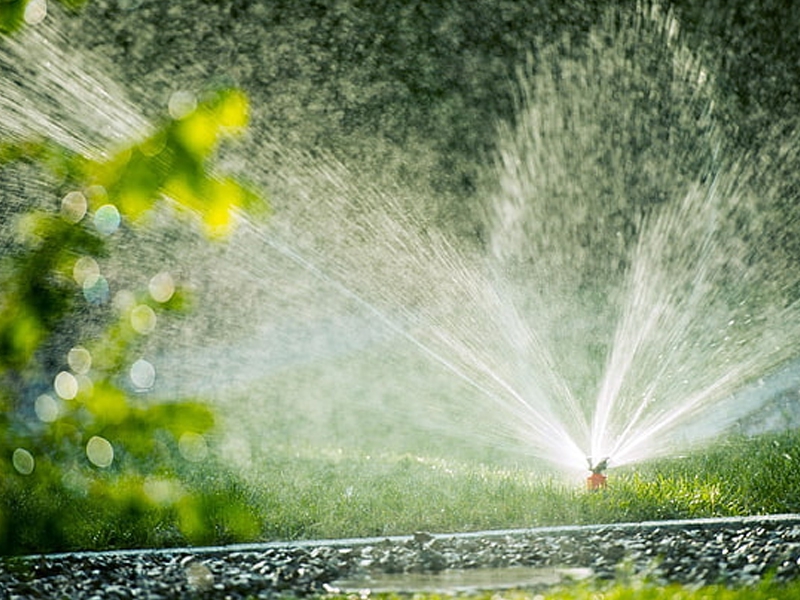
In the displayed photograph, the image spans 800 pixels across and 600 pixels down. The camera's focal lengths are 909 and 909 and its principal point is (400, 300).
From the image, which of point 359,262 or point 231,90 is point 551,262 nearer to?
point 359,262

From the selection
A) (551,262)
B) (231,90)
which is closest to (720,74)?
(551,262)

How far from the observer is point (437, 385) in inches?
422

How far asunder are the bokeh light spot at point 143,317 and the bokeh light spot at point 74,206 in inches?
5.5

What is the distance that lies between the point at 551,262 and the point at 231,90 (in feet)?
41.7

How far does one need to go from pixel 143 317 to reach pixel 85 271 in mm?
95

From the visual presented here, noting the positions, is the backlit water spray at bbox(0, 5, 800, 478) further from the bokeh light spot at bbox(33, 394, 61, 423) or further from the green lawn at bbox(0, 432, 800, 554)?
the bokeh light spot at bbox(33, 394, 61, 423)

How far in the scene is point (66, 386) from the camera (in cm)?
94

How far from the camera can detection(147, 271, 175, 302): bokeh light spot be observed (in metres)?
0.94

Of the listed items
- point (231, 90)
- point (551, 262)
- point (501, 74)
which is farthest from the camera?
point (551, 262)

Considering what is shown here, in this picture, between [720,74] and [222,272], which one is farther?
[222,272]

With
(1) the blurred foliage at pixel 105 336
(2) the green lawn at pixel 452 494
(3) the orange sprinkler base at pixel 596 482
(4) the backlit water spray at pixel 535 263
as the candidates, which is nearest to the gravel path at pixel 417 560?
(2) the green lawn at pixel 452 494

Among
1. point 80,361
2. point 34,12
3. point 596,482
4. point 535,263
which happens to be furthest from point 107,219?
point 535,263

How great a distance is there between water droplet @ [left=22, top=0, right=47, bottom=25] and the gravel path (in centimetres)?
291

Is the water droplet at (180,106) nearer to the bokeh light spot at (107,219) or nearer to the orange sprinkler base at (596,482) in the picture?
the bokeh light spot at (107,219)
